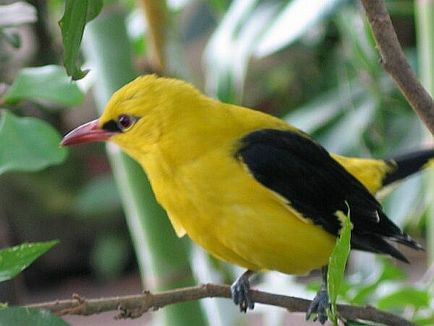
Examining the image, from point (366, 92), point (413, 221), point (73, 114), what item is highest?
point (366, 92)

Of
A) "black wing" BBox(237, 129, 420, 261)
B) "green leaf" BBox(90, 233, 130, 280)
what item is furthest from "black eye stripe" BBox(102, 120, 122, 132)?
"green leaf" BBox(90, 233, 130, 280)

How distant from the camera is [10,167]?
854 mm

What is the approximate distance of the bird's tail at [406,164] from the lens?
4.78 feet

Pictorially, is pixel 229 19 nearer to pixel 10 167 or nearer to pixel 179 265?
pixel 179 265

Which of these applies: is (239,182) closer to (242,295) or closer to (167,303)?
(242,295)

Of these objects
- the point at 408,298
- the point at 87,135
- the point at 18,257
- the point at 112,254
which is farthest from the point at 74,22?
the point at 112,254

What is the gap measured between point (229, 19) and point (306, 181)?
0.58 metres

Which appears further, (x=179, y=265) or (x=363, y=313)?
(x=179, y=265)

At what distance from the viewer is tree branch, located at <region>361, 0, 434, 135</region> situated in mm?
665

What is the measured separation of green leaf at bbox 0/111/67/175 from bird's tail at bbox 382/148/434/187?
0.70m

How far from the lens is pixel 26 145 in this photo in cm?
88

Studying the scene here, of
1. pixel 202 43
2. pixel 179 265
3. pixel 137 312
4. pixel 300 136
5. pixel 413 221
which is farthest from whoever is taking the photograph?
pixel 202 43

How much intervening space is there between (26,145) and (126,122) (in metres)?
0.30

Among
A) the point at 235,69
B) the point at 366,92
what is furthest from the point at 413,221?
the point at 235,69
